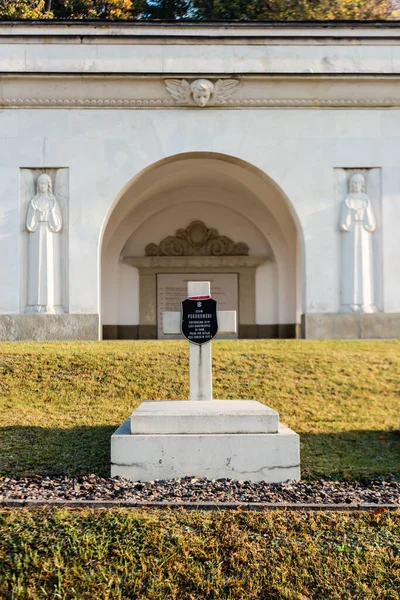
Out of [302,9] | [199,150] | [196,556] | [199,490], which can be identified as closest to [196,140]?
[199,150]

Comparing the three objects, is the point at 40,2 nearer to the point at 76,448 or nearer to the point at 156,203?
the point at 156,203

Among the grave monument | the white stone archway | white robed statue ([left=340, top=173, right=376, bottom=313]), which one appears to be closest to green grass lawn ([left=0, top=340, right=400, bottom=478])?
the grave monument

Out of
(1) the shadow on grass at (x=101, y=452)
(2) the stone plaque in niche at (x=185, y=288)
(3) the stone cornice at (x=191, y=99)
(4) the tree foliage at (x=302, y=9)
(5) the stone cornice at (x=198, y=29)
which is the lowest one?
(1) the shadow on grass at (x=101, y=452)

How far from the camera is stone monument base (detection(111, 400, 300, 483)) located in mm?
6508

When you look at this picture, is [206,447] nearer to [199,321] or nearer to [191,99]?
[199,321]

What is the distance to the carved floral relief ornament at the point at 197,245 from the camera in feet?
57.9

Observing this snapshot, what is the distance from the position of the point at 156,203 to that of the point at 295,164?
Answer: 4.69 meters

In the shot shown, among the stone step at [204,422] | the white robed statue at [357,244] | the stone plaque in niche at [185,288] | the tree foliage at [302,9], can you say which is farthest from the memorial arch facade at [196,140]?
the tree foliage at [302,9]

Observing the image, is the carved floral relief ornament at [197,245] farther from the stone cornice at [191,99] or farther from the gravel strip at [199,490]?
the gravel strip at [199,490]

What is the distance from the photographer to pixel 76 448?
7352mm

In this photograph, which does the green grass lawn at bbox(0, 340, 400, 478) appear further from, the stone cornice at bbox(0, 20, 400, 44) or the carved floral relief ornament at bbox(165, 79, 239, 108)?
the stone cornice at bbox(0, 20, 400, 44)

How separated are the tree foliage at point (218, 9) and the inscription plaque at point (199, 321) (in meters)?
16.0

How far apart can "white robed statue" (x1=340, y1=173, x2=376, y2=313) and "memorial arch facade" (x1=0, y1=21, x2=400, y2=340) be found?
0.02 metres

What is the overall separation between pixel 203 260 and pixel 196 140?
4193 millimetres
